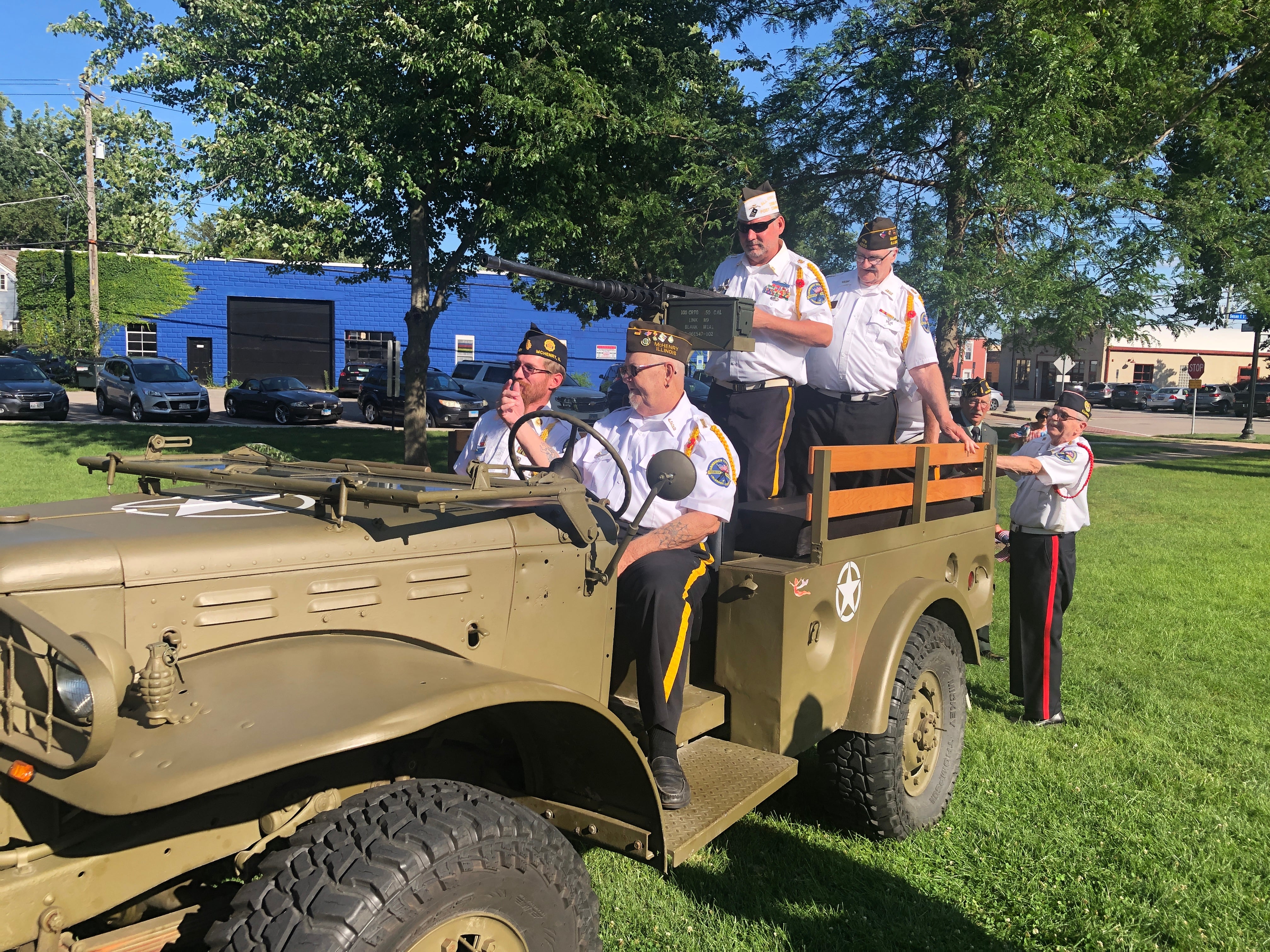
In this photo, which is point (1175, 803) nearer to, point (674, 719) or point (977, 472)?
point (977, 472)

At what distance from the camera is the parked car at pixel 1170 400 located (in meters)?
50.2

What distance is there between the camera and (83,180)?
5119cm

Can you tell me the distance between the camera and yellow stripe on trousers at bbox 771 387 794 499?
4.82 meters

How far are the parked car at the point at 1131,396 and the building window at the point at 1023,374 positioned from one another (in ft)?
36.5

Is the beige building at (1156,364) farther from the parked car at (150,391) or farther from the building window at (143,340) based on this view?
the parked car at (150,391)

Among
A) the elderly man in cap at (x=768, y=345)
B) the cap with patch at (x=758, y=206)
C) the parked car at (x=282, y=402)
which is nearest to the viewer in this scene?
the elderly man in cap at (x=768, y=345)

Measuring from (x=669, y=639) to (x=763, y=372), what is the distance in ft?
6.64

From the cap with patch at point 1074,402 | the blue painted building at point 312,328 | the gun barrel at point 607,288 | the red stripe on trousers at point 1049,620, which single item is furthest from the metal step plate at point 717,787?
the blue painted building at point 312,328

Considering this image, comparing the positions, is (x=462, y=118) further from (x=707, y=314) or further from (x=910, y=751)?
(x=910, y=751)

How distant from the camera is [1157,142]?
15.0m

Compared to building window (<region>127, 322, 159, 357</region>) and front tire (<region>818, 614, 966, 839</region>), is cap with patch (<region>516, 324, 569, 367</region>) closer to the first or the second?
front tire (<region>818, 614, 966, 839</region>)

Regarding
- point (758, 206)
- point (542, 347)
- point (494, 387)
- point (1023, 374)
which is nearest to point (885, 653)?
point (542, 347)

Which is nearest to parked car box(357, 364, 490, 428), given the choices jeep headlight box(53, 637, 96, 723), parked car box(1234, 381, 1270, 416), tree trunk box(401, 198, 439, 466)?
tree trunk box(401, 198, 439, 466)

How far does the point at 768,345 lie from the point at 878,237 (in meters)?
0.93
